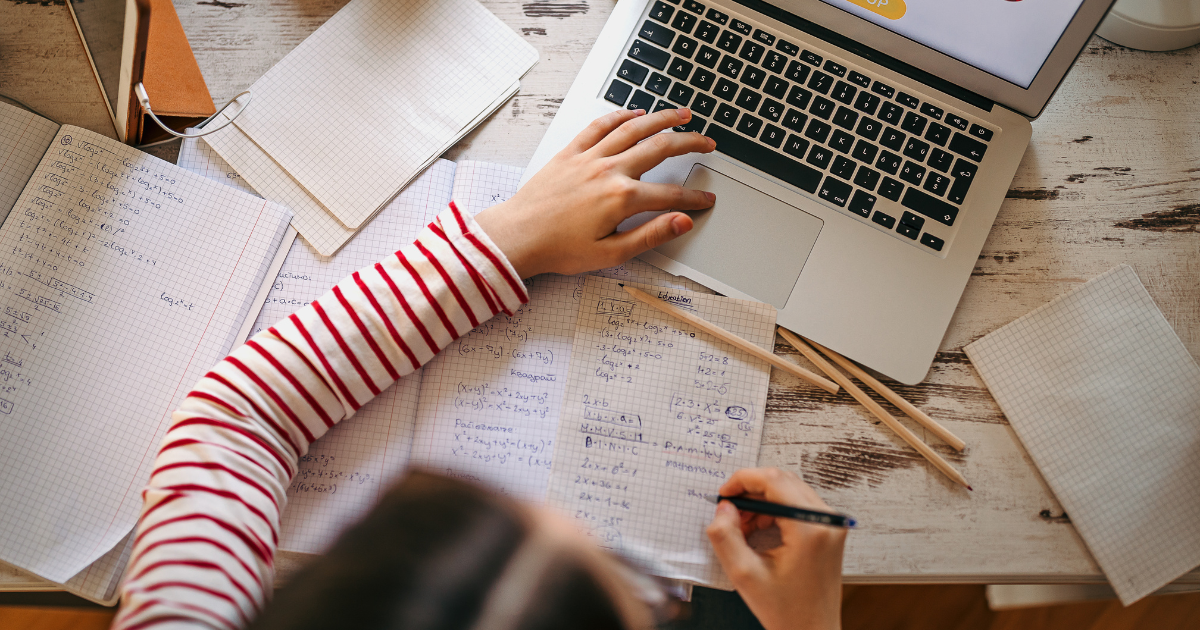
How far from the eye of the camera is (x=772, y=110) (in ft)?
2.25

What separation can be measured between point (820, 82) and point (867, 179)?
0.12 meters

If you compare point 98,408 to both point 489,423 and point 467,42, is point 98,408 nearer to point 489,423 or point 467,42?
point 489,423

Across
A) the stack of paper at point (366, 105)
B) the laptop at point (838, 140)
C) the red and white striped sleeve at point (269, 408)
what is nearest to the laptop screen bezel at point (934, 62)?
the laptop at point (838, 140)

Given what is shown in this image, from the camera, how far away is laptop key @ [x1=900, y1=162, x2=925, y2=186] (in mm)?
663

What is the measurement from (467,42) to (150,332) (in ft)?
1.50

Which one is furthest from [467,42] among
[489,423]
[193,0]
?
[489,423]

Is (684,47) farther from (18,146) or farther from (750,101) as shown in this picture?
(18,146)

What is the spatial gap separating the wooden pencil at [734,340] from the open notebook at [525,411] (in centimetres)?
1

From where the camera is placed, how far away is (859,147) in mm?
672

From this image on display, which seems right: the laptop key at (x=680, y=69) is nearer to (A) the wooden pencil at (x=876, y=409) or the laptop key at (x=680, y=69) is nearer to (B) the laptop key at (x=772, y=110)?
(B) the laptop key at (x=772, y=110)

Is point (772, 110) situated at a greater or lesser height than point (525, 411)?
greater

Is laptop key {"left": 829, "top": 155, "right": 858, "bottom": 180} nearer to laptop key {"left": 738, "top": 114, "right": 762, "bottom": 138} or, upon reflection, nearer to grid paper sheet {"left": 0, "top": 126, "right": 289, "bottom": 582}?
laptop key {"left": 738, "top": 114, "right": 762, "bottom": 138}

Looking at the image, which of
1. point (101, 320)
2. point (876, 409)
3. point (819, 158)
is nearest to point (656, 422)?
point (876, 409)

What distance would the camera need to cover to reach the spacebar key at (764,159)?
0.67 meters
